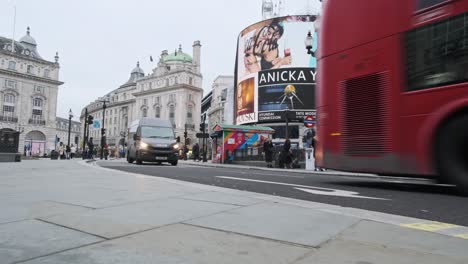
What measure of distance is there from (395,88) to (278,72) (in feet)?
165

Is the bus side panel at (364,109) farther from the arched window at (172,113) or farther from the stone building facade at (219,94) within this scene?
the stone building facade at (219,94)

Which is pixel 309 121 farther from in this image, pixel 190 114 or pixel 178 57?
pixel 178 57

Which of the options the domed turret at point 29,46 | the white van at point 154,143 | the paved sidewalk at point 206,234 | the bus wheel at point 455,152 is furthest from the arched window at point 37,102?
the bus wheel at point 455,152

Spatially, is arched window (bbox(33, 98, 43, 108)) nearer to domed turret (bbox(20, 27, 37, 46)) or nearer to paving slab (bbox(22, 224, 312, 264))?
domed turret (bbox(20, 27, 37, 46))

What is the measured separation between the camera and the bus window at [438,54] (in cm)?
652

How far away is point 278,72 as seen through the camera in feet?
187

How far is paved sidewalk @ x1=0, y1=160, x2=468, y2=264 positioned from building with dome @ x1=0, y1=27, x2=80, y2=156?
80809 millimetres

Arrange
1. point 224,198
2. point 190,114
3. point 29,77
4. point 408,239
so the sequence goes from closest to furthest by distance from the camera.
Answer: point 408,239, point 224,198, point 29,77, point 190,114

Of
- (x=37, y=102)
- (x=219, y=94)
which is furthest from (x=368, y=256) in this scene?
(x=219, y=94)

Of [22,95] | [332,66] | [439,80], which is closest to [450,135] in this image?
[439,80]

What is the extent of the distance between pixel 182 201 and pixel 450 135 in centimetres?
474

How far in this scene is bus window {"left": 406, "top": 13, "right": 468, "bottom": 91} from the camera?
6.52m

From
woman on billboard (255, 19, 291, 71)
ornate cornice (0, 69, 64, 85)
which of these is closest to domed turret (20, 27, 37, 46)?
ornate cornice (0, 69, 64, 85)

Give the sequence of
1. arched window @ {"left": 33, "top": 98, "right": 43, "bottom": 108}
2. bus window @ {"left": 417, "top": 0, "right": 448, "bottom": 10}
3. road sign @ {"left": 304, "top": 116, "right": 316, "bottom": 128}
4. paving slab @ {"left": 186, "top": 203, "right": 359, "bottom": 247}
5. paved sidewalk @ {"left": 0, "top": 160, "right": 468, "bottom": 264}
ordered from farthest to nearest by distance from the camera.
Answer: arched window @ {"left": 33, "top": 98, "right": 43, "bottom": 108} < road sign @ {"left": 304, "top": 116, "right": 316, "bottom": 128} < bus window @ {"left": 417, "top": 0, "right": 448, "bottom": 10} < paving slab @ {"left": 186, "top": 203, "right": 359, "bottom": 247} < paved sidewalk @ {"left": 0, "top": 160, "right": 468, "bottom": 264}
